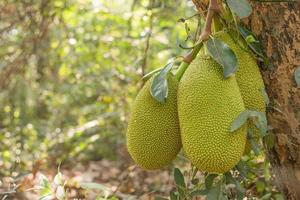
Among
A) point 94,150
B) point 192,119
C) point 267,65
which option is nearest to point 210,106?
point 192,119

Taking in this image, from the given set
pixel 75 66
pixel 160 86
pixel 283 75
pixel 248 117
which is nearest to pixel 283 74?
pixel 283 75

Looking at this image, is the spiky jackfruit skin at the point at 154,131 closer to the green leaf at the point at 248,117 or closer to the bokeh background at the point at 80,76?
the green leaf at the point at 248,117

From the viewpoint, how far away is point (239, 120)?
3.63 ft

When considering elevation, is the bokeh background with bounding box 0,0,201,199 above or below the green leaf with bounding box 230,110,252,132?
below

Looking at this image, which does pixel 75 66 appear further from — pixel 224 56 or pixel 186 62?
pixel 224 56

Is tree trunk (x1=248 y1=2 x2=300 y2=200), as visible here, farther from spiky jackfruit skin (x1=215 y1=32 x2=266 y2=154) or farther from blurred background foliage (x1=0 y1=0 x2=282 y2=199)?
blurred background foliage (x1=0 y1=0 x2=282 y2=199)

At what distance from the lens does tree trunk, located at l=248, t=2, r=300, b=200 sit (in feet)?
3.95

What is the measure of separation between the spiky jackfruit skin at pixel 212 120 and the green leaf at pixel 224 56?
3 centimetres

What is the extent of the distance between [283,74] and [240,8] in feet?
0.63

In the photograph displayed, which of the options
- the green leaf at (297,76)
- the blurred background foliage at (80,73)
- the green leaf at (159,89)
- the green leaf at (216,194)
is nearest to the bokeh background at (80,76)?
the blurred background foliage at (80,73)

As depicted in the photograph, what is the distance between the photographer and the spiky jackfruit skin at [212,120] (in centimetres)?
112

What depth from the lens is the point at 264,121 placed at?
1.14 meters

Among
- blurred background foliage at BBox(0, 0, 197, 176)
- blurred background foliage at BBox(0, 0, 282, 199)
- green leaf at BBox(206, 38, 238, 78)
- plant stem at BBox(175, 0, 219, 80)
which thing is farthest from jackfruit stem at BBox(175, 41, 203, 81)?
blurred background foliage at BBox(0, 0, 197, 176)

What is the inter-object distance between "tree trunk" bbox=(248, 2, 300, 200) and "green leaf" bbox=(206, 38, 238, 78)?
0.37ft
